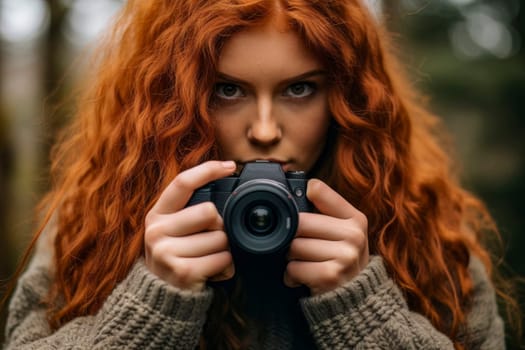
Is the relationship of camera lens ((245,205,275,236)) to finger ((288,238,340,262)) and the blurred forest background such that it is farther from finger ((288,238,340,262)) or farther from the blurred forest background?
the blurred forest background

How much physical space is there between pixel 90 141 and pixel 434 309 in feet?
3.45

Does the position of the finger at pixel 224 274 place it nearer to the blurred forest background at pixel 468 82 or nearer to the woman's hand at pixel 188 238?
the woman's hand at pixel 188 238

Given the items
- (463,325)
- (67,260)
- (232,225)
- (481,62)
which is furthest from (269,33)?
(481,62)

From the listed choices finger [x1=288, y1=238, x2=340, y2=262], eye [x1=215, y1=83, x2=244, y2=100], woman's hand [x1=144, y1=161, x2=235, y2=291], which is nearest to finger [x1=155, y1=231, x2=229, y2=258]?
woman's hand [x1=144, y1=161, x2=235, y2=291]

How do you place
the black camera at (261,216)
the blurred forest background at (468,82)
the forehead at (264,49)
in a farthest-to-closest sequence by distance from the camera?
the blurred forest background at (468,82)
the forehead at (264,49)
the black camera at (261,216)

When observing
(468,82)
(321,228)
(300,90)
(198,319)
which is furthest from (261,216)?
(468,82)

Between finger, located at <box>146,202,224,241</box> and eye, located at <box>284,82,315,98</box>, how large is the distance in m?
0.35

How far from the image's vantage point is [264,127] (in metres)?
1.31

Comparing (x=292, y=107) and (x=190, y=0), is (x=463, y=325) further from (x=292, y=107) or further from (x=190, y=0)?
(x=190, y=0)

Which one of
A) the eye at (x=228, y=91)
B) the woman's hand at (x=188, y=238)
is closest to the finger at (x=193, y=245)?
the woman's hand at (x=188, y=238)

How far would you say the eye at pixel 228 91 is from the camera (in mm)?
1368

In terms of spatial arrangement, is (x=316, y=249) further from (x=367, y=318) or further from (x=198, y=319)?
(x=198, y=319)

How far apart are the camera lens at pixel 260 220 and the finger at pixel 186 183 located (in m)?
0.12

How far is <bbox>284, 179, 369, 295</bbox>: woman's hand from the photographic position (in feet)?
4.08
